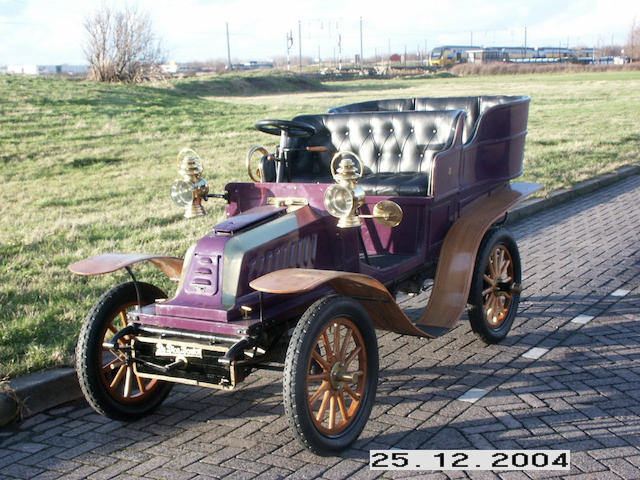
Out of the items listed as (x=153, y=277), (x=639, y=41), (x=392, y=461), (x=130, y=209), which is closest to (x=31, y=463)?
(x=392, y=461)

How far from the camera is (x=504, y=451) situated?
11.7 ft

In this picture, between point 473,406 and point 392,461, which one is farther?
point 473,406

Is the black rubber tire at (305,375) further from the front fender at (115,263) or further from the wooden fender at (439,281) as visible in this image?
the front fender at (115,263)

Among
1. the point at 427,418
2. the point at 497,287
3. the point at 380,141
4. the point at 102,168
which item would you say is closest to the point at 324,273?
the point at 427,418

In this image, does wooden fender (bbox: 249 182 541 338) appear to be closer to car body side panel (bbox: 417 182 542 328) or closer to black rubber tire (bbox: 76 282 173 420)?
car body side panel (bbox: 417 182 542 328)

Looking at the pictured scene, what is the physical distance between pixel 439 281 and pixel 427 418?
111cm

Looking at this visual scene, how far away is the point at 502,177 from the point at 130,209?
554 cm

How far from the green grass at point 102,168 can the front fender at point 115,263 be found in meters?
0.80

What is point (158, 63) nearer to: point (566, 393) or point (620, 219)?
point (620, 219)

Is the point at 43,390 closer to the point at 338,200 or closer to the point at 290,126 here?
the point at 338,200

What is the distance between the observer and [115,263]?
4000 millimetres

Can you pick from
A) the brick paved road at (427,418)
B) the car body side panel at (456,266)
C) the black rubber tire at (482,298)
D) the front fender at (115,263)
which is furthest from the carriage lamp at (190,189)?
the black rubber tire at (482,298)

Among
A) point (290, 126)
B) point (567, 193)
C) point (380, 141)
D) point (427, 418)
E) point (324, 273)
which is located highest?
point (290, 126)

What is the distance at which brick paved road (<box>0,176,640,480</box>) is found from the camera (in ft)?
11.5
